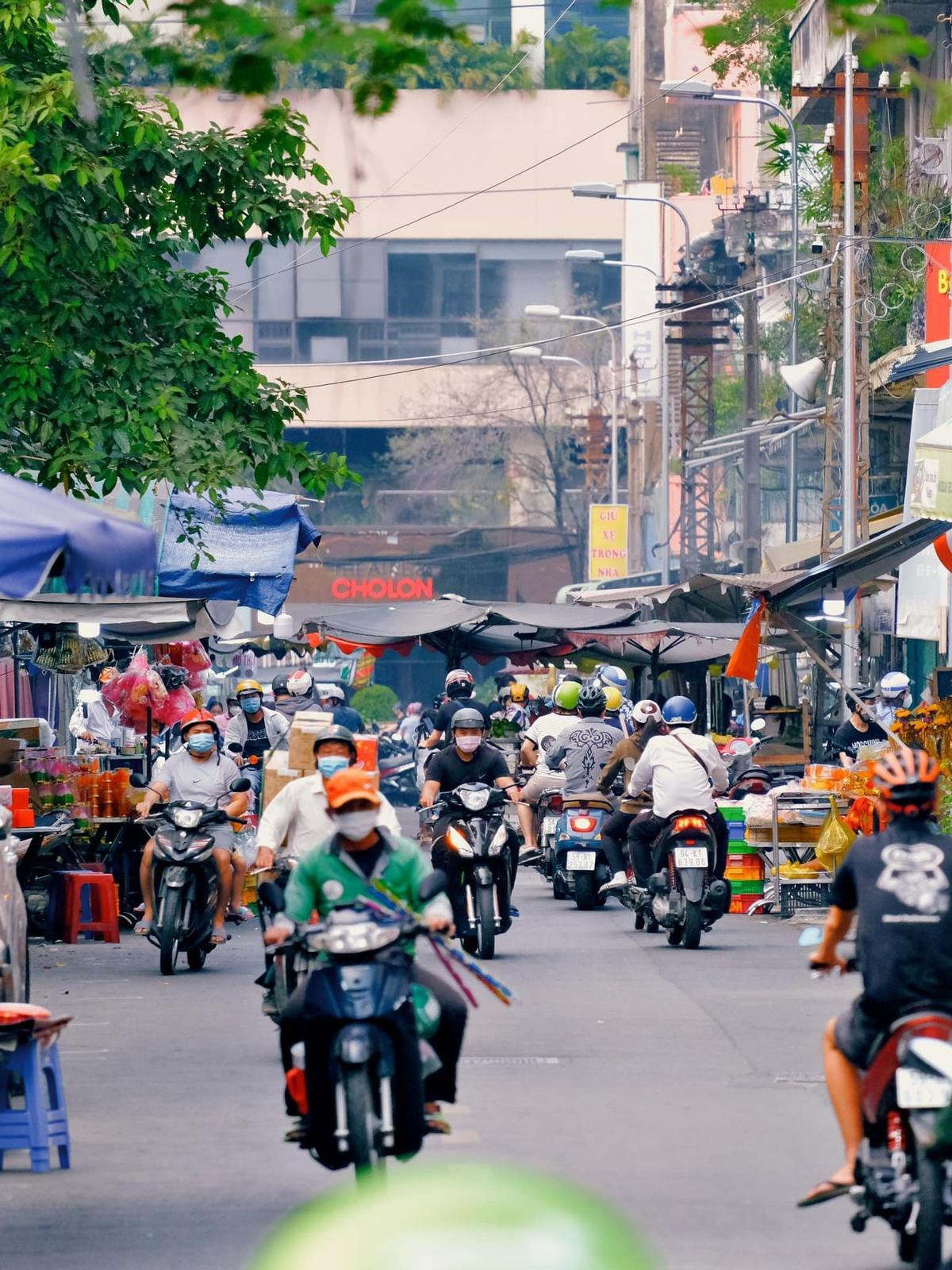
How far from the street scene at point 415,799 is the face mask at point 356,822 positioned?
12mm

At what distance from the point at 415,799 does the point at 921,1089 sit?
3461 cm

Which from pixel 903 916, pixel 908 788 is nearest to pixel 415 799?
pixel 908 788

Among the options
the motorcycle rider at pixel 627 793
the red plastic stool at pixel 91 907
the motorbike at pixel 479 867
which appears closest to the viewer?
the motorbike at pixel 479 867

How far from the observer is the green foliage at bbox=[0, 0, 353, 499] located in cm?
1555

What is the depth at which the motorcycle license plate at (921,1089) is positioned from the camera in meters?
6.28

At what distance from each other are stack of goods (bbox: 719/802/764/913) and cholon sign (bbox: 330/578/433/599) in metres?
48.0

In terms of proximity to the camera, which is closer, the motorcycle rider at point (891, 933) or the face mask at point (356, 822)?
the motorcycle rider at point (891, 933)

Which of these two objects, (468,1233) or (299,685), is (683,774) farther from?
(468,1233)

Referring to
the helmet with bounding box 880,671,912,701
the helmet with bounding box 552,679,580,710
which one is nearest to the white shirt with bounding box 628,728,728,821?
the helmet with bounding box 552,679,580,710

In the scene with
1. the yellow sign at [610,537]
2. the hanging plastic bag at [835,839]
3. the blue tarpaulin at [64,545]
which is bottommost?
the hanging plastic bag at [835,839]

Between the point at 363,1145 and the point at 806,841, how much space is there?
1219 cm

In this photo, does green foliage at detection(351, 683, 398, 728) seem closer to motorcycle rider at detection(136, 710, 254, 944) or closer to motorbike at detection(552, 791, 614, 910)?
motorbike at detection(552, 791, 614, 910)

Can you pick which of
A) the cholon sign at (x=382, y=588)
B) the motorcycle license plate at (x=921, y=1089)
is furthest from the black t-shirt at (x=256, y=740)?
the cholon sign at (x=382, y=588)

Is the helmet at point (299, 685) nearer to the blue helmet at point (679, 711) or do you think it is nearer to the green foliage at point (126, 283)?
the green foliage at point (126, 283)
